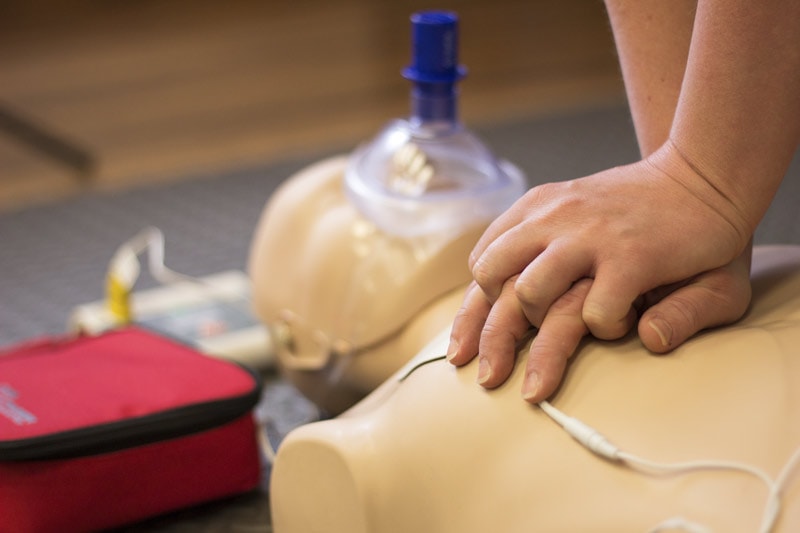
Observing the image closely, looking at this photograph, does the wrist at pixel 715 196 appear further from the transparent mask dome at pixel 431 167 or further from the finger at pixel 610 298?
the transparent mask dome at pixel 431 167

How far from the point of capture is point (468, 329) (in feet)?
1.95

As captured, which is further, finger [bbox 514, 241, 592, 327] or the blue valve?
the blue valve

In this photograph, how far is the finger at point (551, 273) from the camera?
0.55 metres

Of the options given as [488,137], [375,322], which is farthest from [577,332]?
[488,137]

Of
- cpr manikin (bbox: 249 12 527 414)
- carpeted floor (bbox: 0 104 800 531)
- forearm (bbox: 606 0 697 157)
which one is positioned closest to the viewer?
forearm (bbox: 606 0 697 157)

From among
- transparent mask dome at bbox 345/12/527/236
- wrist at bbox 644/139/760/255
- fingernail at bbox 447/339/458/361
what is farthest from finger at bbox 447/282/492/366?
transparent mask dome at bbox 345/12/527/236

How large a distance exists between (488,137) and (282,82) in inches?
29.2

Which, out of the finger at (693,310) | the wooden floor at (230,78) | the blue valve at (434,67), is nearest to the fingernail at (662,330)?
the finger at (693,310)

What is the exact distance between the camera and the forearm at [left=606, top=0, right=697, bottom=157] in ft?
2.20

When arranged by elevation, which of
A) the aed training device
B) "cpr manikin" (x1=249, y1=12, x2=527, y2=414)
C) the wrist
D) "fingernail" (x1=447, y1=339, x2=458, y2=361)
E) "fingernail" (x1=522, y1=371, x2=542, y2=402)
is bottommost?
the aed training device

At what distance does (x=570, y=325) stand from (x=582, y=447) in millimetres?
66

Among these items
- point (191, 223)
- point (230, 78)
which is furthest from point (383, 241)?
point (230, 78)

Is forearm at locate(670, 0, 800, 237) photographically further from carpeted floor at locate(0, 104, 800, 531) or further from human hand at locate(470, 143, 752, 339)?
carpeted floor at locate(0, 104, 800, 531)

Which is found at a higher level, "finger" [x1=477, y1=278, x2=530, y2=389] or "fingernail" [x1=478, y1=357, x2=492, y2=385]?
"finger" [x1=477, y1=278, x2=530, y2=389]
